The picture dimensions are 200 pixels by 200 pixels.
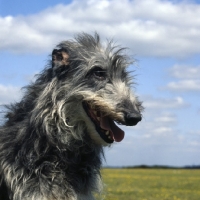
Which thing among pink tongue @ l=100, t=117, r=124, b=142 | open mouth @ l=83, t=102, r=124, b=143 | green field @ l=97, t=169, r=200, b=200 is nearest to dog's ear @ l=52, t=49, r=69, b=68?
open mouth @ l=83, t=102, r=124, b=143

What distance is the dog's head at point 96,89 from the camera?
768cm

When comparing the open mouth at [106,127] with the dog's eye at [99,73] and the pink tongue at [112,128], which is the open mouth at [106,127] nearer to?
the pink tongue at [112,128]

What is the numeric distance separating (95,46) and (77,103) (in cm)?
93

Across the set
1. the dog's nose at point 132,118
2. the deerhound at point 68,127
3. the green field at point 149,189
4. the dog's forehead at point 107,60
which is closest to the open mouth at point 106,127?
the deerhound at point 68,127

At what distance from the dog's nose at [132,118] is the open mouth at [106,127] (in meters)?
0.37

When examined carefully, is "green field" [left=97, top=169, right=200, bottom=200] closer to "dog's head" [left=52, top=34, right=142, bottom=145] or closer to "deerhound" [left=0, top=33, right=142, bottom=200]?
"deerhound" [left=0, top=33, right=142, bottom=200]

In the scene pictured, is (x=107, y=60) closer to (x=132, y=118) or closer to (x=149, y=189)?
(x=132, y=118)

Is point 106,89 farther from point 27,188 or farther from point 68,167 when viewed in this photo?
point 27,188

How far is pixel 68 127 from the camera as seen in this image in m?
7.86

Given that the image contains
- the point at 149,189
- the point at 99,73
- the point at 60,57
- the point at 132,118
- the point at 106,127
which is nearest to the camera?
the point at 132,118

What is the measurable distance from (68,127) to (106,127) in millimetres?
538

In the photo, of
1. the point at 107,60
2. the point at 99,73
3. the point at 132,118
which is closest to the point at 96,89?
the point at 99,73

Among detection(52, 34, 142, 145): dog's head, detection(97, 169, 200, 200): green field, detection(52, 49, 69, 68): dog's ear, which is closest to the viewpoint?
detection(52, 34, 142, 145): dog's head

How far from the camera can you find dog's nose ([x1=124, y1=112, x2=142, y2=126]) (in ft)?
24.1
